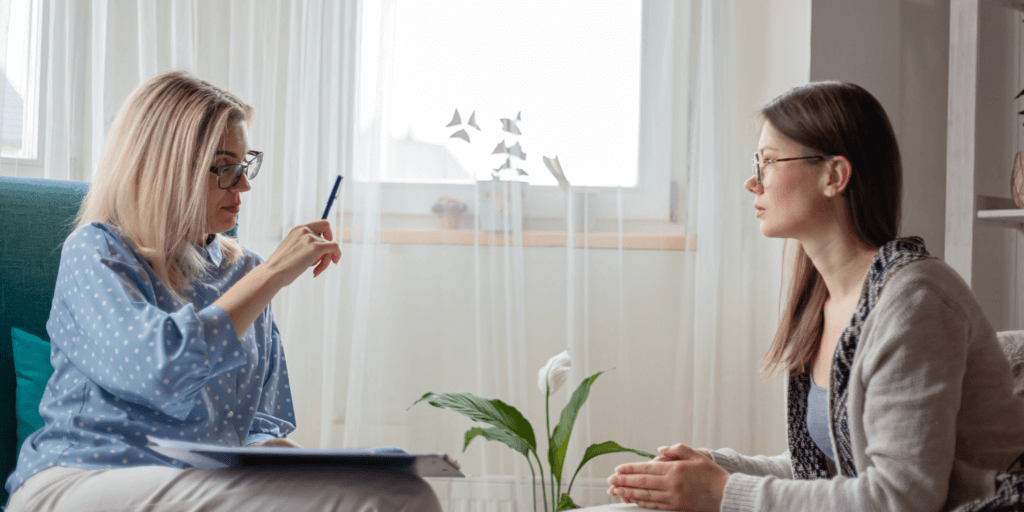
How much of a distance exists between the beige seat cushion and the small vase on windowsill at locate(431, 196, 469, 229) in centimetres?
143

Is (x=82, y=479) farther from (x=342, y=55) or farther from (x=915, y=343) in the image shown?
(x=342, y=55)

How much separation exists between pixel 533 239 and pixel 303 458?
1.36 meters

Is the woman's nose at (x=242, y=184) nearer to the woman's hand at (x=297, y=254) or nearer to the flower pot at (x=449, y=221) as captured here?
the woman's hand at (x=297, y=254)

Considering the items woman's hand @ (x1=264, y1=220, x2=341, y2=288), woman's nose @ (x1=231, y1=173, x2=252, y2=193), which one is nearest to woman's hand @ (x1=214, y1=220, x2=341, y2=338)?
woman's hand @ (x1=264, y1=220, x2=341, y2=288)

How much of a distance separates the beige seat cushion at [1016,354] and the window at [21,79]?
235cm

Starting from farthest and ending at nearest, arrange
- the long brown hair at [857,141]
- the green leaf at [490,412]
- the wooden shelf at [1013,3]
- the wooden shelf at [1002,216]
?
the wooden shelf at [1013,3] → the wooden shelf at [1002,216] → the green leaf at [490,412] → the long brown hair at [857,141]

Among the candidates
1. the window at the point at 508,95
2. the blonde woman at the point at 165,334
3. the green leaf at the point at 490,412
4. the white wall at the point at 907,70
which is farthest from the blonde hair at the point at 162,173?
the white wall at the point at 907,70

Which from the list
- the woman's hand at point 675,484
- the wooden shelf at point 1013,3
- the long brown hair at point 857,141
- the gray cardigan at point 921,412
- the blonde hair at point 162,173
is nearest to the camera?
the gray cardigan at point 921,412

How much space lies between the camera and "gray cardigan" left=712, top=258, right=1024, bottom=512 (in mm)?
783

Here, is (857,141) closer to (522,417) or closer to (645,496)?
(645,496)

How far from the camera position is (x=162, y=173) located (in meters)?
1.13

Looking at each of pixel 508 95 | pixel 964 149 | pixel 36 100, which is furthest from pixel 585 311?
pixel 36 100

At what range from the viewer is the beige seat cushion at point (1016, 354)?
100cm

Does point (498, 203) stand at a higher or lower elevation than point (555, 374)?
higher
